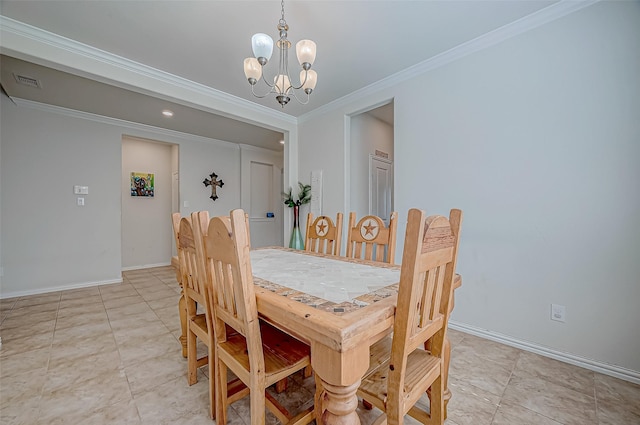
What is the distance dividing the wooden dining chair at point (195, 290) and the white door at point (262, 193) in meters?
3.94

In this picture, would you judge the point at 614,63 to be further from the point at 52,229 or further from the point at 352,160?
the point at 52,229

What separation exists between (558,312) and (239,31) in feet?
10.8

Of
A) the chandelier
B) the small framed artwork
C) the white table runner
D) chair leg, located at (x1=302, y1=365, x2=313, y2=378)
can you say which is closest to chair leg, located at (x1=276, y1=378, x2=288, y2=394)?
chair leg, located at (x1=302, y1=365, x2=313, y2=378)

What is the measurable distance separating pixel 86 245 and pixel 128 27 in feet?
10.5

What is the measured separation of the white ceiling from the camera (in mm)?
1868

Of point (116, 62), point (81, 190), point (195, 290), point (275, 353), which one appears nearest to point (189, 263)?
point (195, 290)

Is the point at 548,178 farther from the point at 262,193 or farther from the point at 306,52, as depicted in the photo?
the point at 262,193

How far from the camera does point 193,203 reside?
16.0ft

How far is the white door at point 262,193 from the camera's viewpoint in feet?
18.4

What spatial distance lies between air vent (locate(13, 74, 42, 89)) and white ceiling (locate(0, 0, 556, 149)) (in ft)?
0.20

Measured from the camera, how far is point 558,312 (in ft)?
6.11

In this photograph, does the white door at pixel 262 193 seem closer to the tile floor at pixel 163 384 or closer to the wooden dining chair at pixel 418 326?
→ the tile floor at pixel 163 384

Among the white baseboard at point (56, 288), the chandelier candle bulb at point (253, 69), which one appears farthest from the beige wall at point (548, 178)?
the white baseboard at point (56, 288)

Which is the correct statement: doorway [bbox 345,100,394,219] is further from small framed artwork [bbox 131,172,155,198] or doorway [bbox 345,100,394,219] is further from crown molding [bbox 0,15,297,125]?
small framed artwork [bbox 131,172,155,198]
